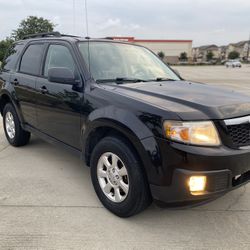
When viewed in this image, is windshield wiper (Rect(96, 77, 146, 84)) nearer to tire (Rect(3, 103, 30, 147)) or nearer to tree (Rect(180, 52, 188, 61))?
tire (Rect(3, 103, 30, 147))

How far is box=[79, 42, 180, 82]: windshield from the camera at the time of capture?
4035 millimetres

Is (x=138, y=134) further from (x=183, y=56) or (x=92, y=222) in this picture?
(x=183, y=56)

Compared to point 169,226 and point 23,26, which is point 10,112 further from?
point 23,26

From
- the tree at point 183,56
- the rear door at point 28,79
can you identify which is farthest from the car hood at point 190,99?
the tree at point 183,56

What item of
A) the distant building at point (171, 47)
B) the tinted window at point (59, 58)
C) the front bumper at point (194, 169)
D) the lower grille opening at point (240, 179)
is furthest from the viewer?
the distant building at point (171, 47)

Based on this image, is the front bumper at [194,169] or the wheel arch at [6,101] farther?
the wheel arch at [6,101]

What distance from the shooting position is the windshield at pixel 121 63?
4.04 meters

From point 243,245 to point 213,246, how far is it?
261 mm

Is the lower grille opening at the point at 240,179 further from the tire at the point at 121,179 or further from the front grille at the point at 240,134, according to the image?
the tire at the point at 121,179

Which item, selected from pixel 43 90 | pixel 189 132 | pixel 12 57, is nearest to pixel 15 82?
pixel 12 57

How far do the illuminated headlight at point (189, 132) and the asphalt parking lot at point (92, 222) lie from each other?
0.92m

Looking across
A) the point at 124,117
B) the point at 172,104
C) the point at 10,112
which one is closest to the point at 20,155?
the point at 10,112

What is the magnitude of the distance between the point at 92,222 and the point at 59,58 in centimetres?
221

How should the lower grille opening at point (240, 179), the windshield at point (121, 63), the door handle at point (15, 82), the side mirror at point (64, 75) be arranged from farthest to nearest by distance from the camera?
the door handle at point (15, 82) → the windshield at point (121, 63) → the side mirror at point (64, 75) → the lower grille opening at point (240, 179)
